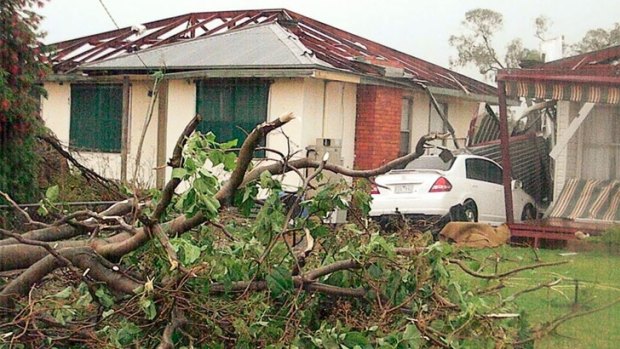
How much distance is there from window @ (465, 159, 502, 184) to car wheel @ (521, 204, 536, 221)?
55 centimetres

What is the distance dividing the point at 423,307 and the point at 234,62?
11.9 metres

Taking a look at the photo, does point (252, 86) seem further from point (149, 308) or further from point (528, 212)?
point (149, 308)

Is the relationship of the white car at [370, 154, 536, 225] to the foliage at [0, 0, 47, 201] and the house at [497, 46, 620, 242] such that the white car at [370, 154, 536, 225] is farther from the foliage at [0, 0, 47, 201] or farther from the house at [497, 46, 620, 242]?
the foliage at [0, 0, 47, 201]

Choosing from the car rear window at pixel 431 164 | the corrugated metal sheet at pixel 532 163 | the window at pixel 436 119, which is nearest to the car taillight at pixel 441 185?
the car rear window at pixel 431 164

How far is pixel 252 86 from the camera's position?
15.7m

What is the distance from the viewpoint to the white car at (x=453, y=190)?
13094mm

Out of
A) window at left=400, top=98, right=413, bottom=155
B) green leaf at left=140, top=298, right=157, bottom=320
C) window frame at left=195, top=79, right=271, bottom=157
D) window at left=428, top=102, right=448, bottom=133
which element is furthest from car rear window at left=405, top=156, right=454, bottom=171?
green leaf at left=140, top=298, right=157, bottom=320

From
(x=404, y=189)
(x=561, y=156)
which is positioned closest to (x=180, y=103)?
(x=404, y=189)

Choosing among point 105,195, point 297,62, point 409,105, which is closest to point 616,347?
point 105,195

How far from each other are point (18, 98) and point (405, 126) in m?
8.58

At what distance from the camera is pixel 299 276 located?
3.71 metres

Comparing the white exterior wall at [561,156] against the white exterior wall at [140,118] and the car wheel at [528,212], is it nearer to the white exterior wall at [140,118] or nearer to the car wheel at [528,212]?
the car wheel at [528,212]

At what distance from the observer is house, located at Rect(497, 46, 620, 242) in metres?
12.1

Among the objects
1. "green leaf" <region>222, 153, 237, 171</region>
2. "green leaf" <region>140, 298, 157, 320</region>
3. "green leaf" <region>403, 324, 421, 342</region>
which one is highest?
"green leaf" <region>222, 153, 237, 171</region>
